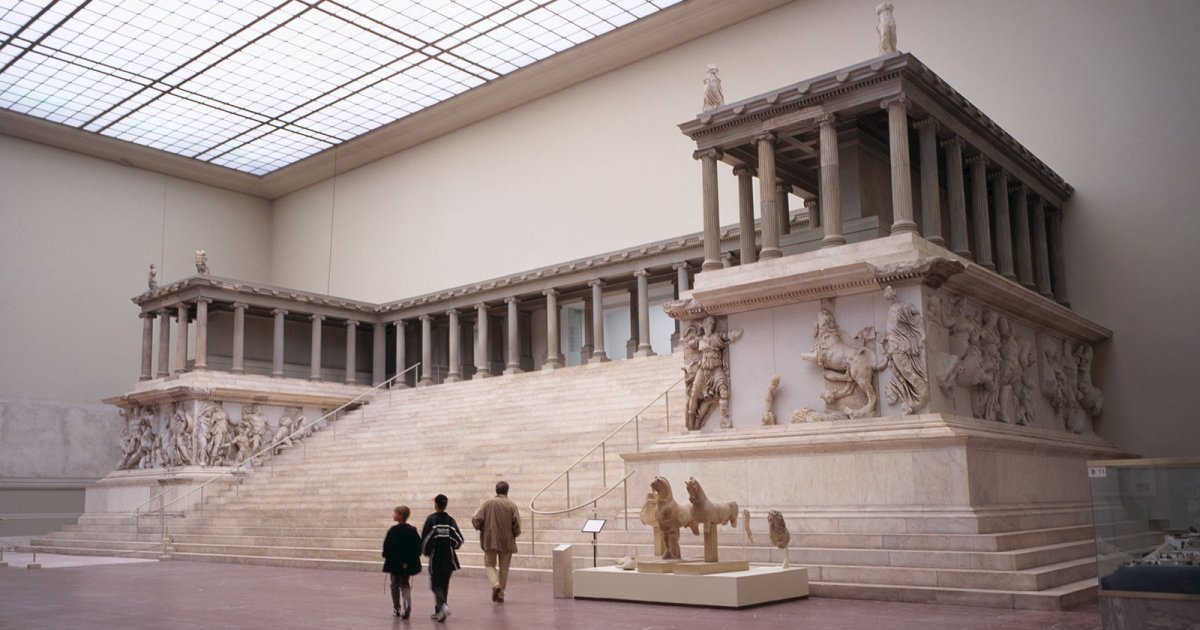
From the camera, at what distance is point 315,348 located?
36.0 metres

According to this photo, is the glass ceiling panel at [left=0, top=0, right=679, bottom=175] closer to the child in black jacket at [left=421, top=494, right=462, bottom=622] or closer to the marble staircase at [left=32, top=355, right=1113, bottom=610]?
the marble staircase at [left=32, top=355, right=1113, bottom=610]

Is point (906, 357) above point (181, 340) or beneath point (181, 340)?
beneath

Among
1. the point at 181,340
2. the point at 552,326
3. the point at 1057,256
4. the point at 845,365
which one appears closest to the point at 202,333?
the point at 181,340

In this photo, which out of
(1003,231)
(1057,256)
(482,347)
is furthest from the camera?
(482,347)

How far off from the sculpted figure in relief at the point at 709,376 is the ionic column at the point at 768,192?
1.58m

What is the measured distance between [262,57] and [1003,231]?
2624cm

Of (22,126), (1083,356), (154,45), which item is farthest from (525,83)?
(1083,356)

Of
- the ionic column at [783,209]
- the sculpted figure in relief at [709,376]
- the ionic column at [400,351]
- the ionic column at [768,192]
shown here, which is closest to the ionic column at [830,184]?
the ionic column at [768,192]

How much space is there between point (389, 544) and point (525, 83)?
2841 centimetres

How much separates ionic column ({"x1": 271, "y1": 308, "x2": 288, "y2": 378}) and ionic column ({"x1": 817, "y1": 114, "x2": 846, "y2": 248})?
73.4 ft

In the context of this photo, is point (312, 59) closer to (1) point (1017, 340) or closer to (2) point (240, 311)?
(2) point (240, 311)

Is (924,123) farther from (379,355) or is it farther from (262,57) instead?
(262,57)

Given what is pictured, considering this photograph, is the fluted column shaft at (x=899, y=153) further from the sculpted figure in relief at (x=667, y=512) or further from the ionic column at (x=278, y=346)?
the ionic column at (x=278, y=346)

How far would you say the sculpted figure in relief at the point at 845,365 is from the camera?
15898 mm
